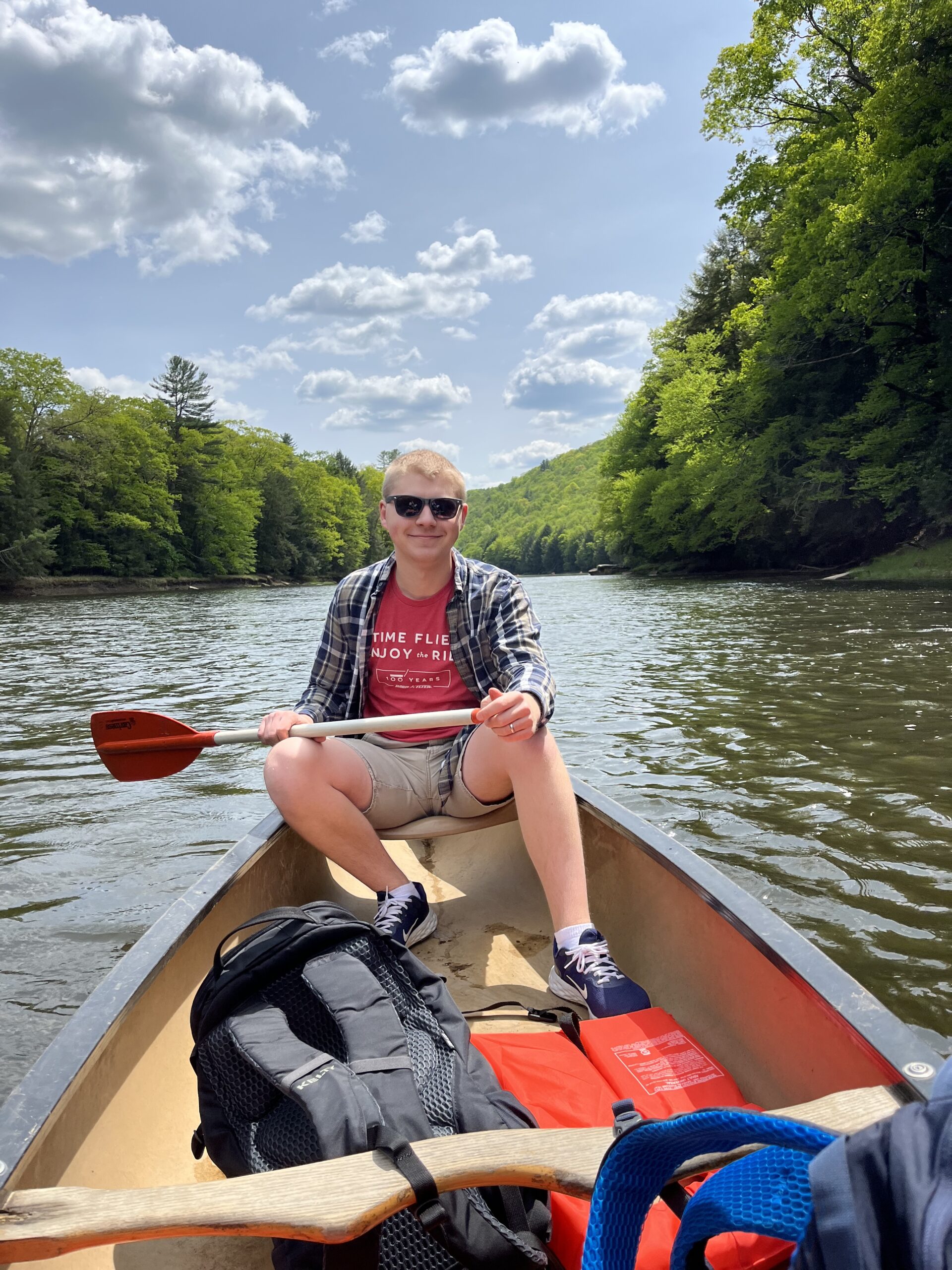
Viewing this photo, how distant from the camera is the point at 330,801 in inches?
100

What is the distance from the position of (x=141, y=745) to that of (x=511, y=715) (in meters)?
1.59

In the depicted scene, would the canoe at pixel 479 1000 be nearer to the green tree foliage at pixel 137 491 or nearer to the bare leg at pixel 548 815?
the bare leg at pixel 548 815

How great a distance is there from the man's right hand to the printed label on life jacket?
126cm

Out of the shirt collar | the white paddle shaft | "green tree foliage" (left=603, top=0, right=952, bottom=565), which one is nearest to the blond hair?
the shirt collar

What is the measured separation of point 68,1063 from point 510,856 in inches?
75.9

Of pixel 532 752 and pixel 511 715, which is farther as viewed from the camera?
pixel 532 752

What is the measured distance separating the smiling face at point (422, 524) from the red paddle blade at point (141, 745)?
1098 mm

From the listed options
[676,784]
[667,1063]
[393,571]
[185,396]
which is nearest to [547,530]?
[185,396]

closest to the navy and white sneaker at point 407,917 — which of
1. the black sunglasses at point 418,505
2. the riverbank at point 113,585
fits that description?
the black sunglasses at point 418,505

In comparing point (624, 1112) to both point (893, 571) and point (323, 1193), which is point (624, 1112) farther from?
point (893, 571)

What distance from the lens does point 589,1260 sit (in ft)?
3.01

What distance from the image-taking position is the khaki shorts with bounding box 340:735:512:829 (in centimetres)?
269

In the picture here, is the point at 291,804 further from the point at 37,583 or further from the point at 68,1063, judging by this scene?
the point at 37,583

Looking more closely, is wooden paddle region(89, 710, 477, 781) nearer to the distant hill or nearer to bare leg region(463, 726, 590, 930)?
bare leg region(463, 726, 590, 930)
